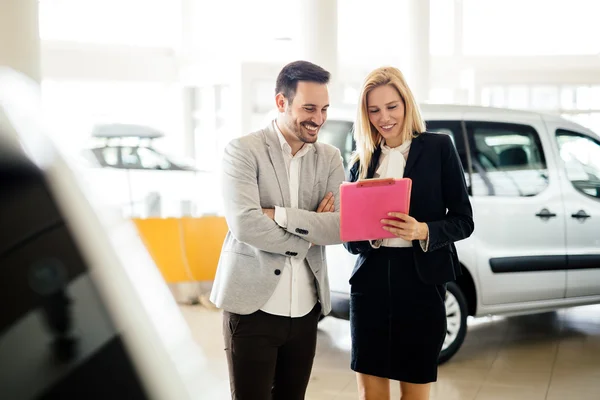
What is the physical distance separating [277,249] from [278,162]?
28 centimetres

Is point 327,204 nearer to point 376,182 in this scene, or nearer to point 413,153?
point 376,182

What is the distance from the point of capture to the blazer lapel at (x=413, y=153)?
2607mm

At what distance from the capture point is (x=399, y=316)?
2.65 m

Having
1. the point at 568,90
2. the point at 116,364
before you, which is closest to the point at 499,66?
the point at 568,90

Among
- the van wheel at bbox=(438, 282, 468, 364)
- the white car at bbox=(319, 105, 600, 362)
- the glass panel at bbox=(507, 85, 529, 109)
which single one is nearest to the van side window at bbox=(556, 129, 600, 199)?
the white car at bbox=(319, 105, 600, 362)

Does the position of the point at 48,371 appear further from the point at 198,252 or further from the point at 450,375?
the point at 198,252

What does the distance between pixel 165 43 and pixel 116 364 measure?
15.8m

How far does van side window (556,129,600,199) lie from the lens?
17.0 feet

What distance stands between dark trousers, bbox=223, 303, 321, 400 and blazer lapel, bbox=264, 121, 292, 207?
1.25 ft

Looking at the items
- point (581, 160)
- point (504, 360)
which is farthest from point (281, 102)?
point (581, 160)

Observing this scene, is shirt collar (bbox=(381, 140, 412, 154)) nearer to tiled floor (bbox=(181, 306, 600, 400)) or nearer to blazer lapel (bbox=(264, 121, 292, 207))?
blazer lapel (bbox=(264, 121, 292, 207))

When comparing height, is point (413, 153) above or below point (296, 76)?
below

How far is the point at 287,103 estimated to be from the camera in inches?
93.0

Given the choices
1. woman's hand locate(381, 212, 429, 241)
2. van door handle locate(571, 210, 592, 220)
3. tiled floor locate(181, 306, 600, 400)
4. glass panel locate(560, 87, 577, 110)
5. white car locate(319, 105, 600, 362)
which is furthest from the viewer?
glass panel locate(560, 87, 577, 110)
